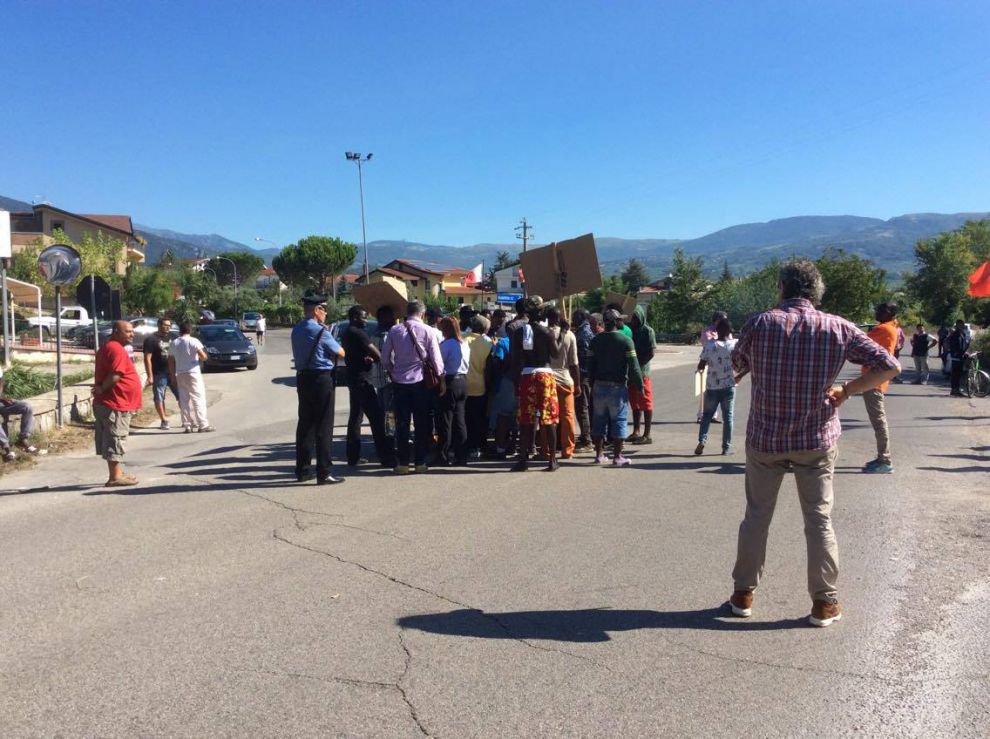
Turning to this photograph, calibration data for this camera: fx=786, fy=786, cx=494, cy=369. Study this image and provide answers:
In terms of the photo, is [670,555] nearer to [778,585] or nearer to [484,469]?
[778,585]

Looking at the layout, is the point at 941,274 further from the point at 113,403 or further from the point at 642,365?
the point at 113,403

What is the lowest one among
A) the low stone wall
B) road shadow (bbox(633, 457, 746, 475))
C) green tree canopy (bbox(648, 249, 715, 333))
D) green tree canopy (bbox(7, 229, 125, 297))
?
road shadow (bbox(633, 457, 746, 475))

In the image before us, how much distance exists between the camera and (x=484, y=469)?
9055 millimetres

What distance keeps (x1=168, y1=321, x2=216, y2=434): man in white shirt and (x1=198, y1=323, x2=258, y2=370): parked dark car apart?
11.6m

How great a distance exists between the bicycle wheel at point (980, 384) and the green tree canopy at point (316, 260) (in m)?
86.8

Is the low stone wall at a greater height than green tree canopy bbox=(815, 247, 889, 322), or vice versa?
green tree canopy bbox=(815, 247, 889, 322)

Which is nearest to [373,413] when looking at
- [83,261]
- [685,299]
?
[83,261]

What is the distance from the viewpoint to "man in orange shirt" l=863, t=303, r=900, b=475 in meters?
8.48

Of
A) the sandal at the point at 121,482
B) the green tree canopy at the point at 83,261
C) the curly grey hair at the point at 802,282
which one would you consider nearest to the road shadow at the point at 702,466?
the curly grey hair at the point at 802,282

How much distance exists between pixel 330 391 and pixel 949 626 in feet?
19.1

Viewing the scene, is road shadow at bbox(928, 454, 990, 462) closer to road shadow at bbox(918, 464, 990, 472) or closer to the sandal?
road shadow at bbox(918, 464, 990, 472)

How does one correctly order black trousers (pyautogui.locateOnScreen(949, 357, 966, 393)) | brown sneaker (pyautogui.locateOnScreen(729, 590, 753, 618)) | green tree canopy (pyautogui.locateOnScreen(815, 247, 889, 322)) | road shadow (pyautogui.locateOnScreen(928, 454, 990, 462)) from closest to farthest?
1. brown sneaker (pyautogui.locateOnScreen(729, 590, 753, 618))
2. road shadow (pyautogui.locateOnScreen(928, 454, 990, 462))
3. black trousers (pyautogui.locateOnScreen(949, 357, 966, 393))
4. green tree canopy (pyautogui.locateOnScreen(815, 247, 889, 322))

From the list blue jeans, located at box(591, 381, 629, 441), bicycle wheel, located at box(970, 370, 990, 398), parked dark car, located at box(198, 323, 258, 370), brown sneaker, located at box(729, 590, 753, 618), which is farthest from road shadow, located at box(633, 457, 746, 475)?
parked dark car, located at box(198, 323, 258, 370)

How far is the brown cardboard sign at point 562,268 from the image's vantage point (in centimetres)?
1092
